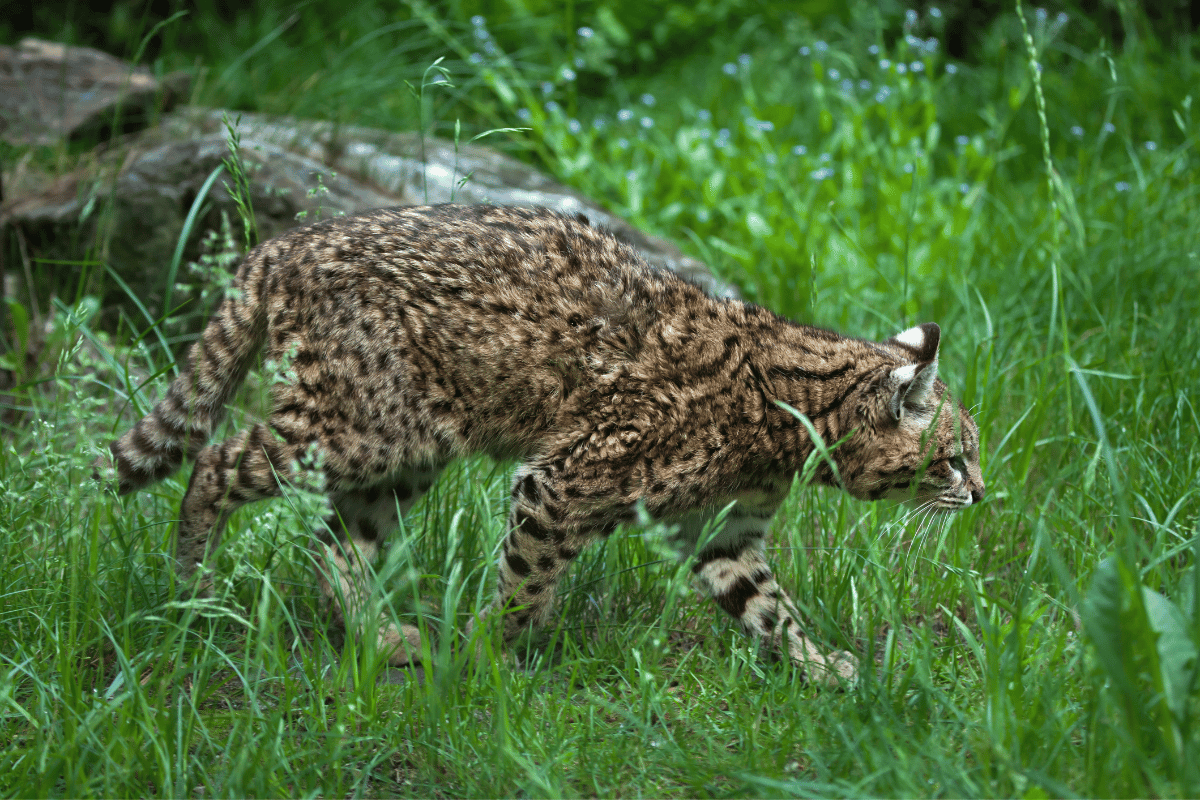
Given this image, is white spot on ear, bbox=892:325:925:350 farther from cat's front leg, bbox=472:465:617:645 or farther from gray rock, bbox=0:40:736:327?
gray rock, bbox=0:40:736:327

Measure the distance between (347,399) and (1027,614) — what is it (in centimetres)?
237

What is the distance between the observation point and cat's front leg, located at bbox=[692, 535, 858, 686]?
3854mm

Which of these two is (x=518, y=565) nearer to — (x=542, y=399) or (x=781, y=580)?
(x=542, y=399)

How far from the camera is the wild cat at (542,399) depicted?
3711 millimetres

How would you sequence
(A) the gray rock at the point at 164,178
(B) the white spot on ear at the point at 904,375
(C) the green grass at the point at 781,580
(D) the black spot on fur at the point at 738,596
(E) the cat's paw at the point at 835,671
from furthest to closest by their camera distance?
(A) the gray rock at the point at 164,178
(D) the black spot on fur at the point at 738,596
(B) the white spot on ear at the point at 904,375
(E) the cat's paw at the point at 835,671
(C) the green grass at the point at 781,580

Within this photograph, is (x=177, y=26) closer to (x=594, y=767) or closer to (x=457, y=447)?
(x=457, y=447)

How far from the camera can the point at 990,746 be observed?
265 cm

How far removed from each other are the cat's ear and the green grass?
1.74ft

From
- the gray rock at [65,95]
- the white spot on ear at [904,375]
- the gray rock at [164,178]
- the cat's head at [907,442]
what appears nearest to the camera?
the white spot on ear at [904,375]

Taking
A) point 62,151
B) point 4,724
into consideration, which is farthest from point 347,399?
point 62,151

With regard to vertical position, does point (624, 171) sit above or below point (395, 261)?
below

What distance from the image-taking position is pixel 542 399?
383 centimetres

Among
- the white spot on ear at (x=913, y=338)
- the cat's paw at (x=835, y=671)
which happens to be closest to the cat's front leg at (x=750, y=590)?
the cat's paw at (x=835, y=671)

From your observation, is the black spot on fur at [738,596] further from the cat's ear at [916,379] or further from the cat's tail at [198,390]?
the cat's tail at [198,390]
